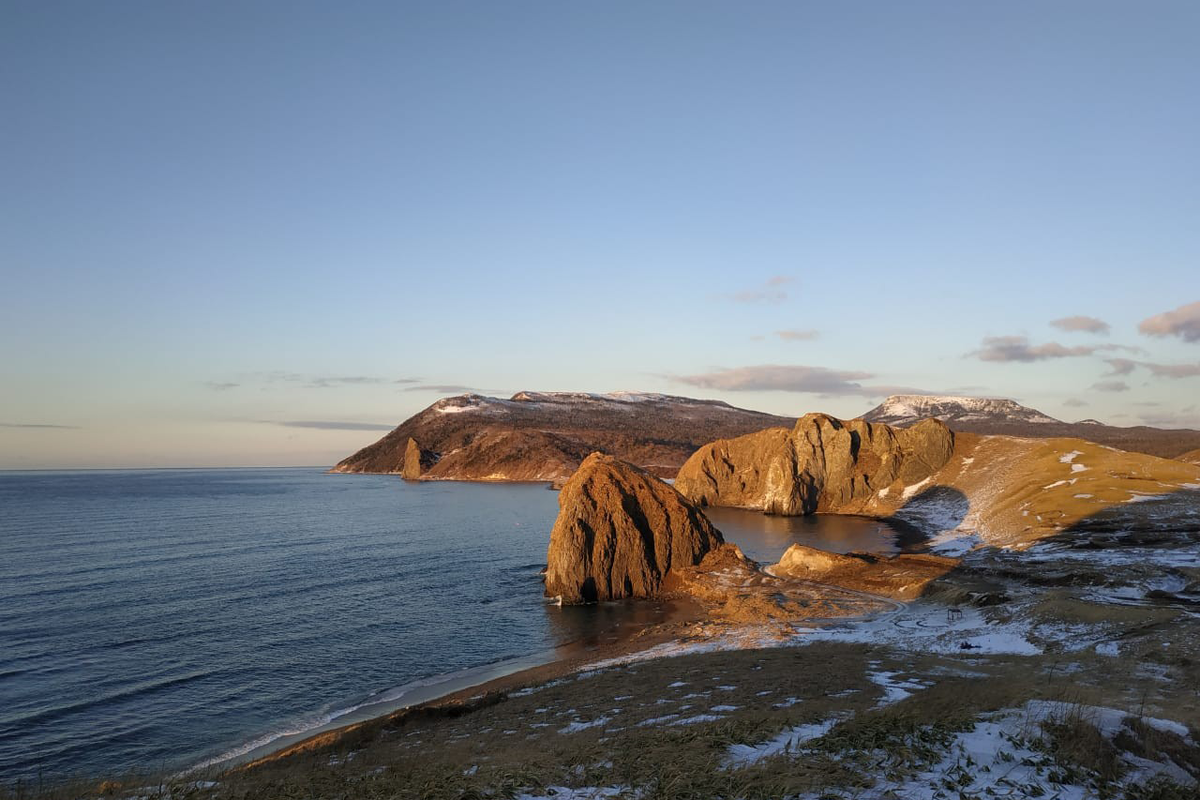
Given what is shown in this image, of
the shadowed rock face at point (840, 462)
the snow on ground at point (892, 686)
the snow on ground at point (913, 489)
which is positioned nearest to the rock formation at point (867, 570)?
the snow on ground at point (892, 686)

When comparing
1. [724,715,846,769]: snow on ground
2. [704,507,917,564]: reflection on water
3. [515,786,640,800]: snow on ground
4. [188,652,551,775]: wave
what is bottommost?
[704,507,917,564]: reflection on water

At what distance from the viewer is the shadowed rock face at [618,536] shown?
1802 inches

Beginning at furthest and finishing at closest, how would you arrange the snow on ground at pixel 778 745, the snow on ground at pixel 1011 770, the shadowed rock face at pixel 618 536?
the shadowed rock face at pixel 618 536 < the snow on ground at pixel 778 745 < the snow on ground at pixel 1011 770

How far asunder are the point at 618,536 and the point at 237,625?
24308mm

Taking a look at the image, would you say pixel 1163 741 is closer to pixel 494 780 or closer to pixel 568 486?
pixel 494 780

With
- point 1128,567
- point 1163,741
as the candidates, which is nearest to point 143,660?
point 1163,741

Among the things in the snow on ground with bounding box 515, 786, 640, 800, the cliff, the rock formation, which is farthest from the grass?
the cliff

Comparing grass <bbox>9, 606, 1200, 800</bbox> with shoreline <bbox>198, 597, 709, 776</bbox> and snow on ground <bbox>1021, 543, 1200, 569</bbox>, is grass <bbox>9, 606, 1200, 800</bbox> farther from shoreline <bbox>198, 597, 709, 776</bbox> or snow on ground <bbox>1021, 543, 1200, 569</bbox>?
snow on ground <bbox>1021, 543, 1200, 569</bbox>

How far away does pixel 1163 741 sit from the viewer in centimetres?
1225

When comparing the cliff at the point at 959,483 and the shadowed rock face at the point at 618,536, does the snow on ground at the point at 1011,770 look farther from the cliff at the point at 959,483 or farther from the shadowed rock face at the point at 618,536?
the cliff at the point at 959,483

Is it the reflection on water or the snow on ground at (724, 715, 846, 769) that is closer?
the snow on ground at (724, 715, 846, 769)

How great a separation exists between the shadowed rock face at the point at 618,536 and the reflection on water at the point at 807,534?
13.0m

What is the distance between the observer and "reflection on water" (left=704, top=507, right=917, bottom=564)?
65625 millimetres

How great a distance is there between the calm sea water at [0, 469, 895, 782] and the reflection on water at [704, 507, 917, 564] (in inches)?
24.1
